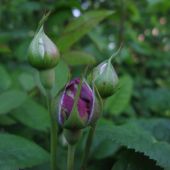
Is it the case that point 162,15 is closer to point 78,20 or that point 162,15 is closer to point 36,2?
point 36,2

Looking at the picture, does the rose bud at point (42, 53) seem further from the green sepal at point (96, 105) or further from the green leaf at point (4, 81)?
the green leaf at point (4, 81)

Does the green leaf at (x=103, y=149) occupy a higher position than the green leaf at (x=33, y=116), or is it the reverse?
the green leaf at (x=33, y=116)

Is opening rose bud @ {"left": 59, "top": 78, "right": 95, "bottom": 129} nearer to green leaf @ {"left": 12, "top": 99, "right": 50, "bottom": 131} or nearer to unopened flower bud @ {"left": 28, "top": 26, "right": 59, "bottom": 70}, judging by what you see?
unopened flower bud @ {"left": 28, "top": 26, "right": 59, "bottom": 70}

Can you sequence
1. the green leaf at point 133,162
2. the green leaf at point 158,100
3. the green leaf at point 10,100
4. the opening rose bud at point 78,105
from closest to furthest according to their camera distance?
the opening rose bud at point 78,105 < the green leaf at point 133,162 < the green leaf at point 10,100 < the green leaf at point 158,100

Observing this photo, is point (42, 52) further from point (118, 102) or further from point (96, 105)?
point (118, 102)

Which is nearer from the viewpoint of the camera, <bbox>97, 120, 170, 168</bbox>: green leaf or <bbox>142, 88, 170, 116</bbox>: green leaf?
<bbox>97, 120, 170, 168</bbox>: green leaf

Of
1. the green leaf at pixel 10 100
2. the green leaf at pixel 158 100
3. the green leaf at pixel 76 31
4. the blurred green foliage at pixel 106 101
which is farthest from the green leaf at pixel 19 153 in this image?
the green leaf at pixel 158 100

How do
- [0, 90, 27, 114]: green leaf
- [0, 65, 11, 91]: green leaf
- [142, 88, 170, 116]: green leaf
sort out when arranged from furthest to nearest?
[142, 88, 170, 116]: green leaf → [0, 65, 11, 91]: green leaf → [0, 90, 27, 114]: green leaf

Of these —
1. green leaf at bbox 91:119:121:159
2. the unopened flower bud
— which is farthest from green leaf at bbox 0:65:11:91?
the unopened flower bud
